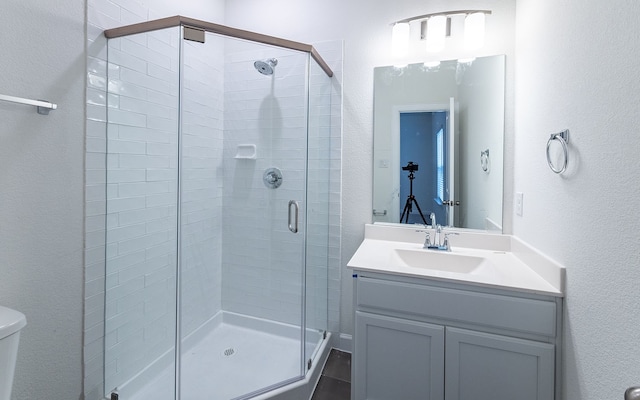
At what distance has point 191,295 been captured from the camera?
2.01 m

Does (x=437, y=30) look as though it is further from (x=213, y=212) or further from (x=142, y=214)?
(x=142, y=214)

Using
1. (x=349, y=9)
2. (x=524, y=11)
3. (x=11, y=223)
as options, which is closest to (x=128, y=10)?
(x=11, y=223)

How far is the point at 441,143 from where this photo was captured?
6.39 ft

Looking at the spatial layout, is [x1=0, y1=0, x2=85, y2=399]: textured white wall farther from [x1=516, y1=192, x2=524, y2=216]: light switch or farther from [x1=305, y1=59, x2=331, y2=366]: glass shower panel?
[x1=516, y1=192, x2=524, y2=216]: light switch

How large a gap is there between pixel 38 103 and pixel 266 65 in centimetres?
124

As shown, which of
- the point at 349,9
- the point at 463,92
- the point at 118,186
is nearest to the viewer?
the point at 118,186

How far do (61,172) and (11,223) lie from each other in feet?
0.88

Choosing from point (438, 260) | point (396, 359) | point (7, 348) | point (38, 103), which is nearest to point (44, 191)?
point (38, 103)

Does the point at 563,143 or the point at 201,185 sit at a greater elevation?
the point at 563,143

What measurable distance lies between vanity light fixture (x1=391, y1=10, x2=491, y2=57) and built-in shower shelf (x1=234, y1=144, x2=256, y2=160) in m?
1.15

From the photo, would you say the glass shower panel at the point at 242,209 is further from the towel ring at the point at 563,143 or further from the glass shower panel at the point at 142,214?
the towel ring at the point at 563,143

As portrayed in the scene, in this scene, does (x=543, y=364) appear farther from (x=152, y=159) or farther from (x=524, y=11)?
(x=152, y=159)

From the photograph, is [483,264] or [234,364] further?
[234,364]

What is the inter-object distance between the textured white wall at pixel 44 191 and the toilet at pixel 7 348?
0.25 m
